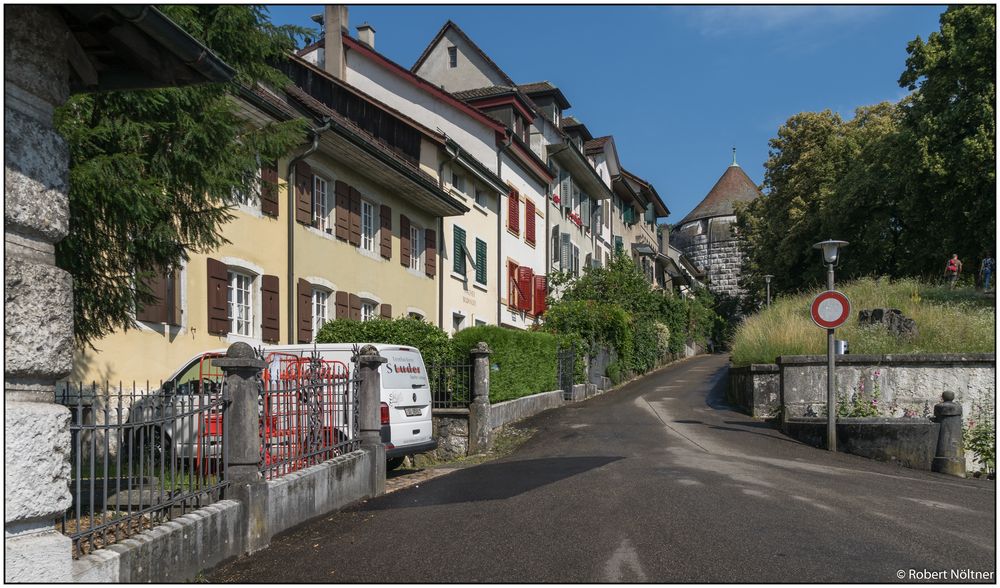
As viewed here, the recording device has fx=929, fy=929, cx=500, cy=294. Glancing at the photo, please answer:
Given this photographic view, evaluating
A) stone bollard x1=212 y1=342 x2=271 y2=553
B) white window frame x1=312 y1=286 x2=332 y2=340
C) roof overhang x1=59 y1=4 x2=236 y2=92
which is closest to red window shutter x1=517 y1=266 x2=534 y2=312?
white window frame x1=312 y1=286 x2=332 y2=340

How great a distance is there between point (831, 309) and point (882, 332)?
17.5ft

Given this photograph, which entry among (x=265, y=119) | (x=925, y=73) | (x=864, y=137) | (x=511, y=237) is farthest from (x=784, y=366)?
(x=864, y=137)

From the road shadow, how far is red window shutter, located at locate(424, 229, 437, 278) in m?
12.8

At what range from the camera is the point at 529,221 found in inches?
1362

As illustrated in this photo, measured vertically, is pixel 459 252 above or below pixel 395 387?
above

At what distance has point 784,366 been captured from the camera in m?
16.8

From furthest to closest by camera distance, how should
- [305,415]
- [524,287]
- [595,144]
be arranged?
1. [595,144]
2. [524,287]
3. [305,415]

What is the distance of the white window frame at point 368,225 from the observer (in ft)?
71.8

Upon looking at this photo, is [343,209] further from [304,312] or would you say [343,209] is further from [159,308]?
[159,308]

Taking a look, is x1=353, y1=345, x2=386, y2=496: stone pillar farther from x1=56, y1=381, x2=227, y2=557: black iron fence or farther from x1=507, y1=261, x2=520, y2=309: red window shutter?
x1=507, y1=261, x2=520, y2=309: red window shutter

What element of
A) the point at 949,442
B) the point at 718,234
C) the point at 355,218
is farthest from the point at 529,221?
the point at 718,234

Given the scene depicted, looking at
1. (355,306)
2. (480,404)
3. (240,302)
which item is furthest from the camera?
(355,306)

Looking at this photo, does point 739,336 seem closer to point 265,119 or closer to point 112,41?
point 265,119

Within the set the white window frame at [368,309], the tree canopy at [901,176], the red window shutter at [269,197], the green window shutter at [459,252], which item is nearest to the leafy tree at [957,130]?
the tree canopy at [901,176]
